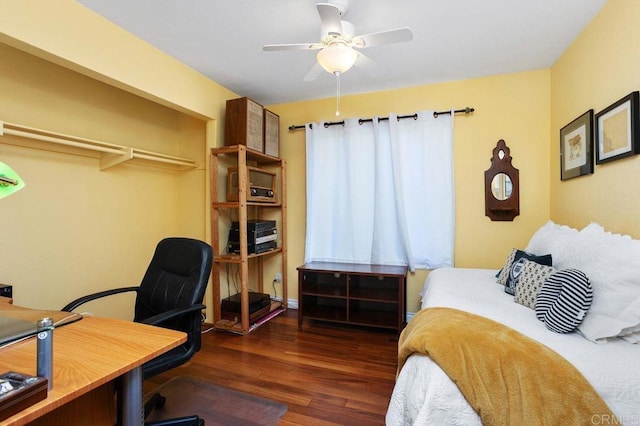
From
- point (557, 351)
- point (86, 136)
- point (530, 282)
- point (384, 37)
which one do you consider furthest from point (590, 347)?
point (86, 136)

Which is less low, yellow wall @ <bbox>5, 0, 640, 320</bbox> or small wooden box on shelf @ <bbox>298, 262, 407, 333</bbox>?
yellow wall @ <bbox>5, 0, 640, 320</bbox>

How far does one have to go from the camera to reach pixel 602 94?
6.42 feet

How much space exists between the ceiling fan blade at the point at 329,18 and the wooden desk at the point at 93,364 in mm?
1621

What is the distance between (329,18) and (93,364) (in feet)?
5.90

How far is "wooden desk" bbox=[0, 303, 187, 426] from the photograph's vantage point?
32.8 inches

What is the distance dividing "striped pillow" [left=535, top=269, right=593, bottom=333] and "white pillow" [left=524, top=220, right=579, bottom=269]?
265 mm

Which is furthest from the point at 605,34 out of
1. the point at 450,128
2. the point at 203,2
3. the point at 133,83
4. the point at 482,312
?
the point at 133,83

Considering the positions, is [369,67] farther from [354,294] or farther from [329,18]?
[354,294]

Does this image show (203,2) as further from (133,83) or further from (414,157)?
(414,157)

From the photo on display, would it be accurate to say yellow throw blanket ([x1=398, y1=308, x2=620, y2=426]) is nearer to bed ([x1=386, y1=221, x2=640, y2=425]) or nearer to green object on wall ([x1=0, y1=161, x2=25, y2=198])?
bed ([x1=386, y1=221, x2=640, y2=425])

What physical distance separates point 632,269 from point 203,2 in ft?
8.67

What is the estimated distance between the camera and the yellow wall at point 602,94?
66.7 inches

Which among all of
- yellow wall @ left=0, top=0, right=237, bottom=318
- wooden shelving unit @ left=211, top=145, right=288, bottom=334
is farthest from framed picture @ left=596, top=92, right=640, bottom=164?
yellow wall @ left=0, top=0, right=237, bottom=318

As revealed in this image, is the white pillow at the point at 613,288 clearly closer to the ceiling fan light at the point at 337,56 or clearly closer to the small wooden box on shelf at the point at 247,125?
the ceiling fan light at the point at 337,56
